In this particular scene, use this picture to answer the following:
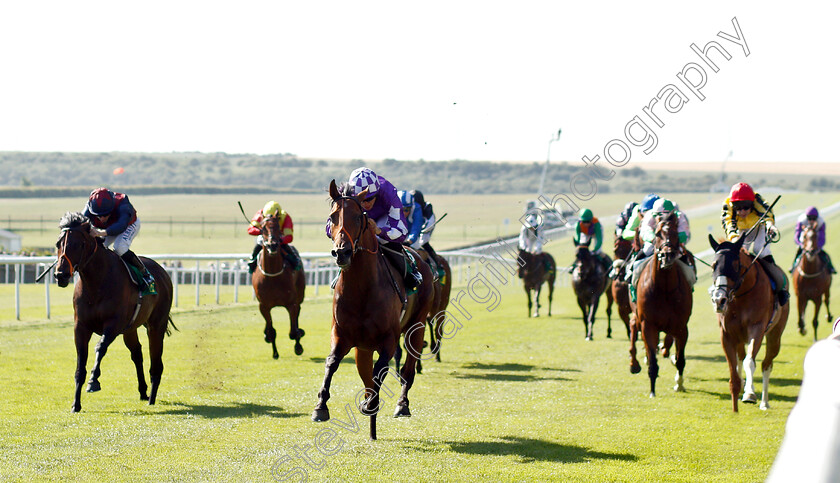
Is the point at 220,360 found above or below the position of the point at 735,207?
below

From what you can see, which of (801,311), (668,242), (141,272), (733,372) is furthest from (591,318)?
(141,272)

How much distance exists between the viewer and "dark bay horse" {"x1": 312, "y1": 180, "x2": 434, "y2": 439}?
6113mm

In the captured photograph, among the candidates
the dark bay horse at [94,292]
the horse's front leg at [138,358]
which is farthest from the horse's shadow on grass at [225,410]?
the dark bay horse at [94,292]

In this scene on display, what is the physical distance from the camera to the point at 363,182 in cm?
652

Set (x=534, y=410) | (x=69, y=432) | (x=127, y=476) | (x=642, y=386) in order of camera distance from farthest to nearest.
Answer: (x=642, y=386) → (x=534, y=410) → (x=69, y=432) → (x=127, y=476)

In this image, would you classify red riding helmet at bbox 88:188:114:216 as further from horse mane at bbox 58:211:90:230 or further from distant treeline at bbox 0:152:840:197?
distant treeline at bbox 0:152:840:197

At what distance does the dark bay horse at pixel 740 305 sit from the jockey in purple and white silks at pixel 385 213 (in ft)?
9.94

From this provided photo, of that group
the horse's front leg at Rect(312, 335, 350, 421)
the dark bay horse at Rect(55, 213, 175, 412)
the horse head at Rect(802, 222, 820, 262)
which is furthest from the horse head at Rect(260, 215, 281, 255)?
the horse head at Rect(802, 222, 820, 262)

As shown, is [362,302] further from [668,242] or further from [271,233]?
[271,233]

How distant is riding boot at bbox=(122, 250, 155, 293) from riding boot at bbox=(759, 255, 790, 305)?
20.5 feet

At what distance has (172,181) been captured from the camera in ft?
319

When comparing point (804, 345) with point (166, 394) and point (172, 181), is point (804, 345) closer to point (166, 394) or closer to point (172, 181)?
point (166, 394)

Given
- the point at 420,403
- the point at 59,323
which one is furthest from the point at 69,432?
the point at 59,323

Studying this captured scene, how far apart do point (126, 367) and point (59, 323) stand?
4.72 m
